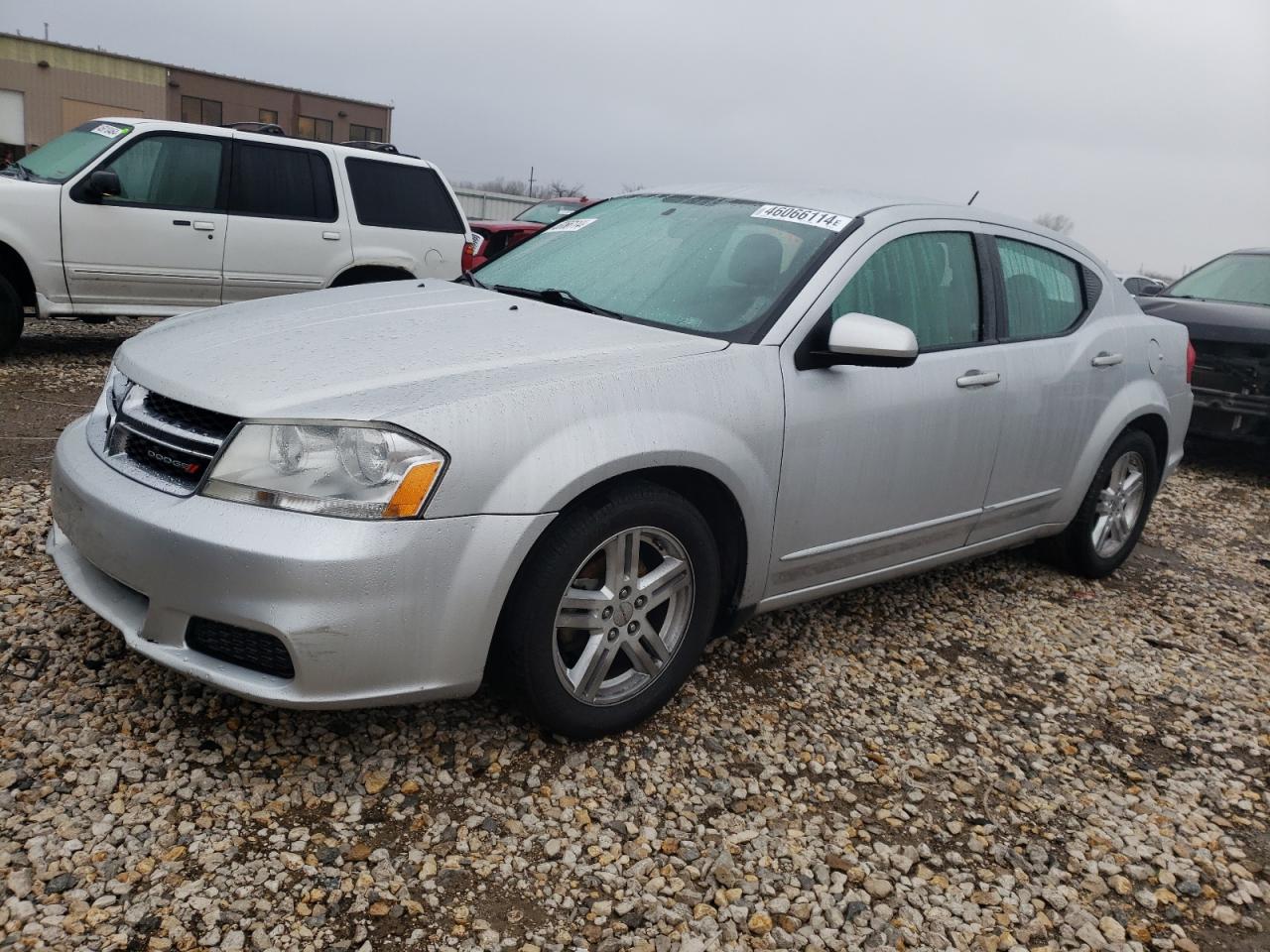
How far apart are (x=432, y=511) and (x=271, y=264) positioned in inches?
234

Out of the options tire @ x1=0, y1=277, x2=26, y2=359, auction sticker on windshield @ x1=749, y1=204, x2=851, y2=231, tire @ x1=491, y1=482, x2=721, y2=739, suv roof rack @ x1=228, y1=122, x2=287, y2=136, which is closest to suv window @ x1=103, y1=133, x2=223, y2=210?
suv roof rack @ x1=228, y1=122, x2=287, y2=136

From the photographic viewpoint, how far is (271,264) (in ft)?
24.8

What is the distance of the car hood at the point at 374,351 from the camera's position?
242 centimetres

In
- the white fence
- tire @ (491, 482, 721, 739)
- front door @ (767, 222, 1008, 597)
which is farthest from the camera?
the white fence

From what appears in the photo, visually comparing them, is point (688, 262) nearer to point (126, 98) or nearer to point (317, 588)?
point (317, 588)

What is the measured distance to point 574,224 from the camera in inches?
157

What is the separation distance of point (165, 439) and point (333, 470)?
0.54 meters

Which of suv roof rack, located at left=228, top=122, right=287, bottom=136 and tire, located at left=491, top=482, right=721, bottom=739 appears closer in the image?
tire, located at left=491, top=482, right=721, bottom=739

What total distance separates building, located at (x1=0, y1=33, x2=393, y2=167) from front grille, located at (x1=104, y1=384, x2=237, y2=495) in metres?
34.2

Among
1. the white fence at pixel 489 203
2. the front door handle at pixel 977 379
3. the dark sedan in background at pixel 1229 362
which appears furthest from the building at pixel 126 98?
the front door handle at pixel 977 379

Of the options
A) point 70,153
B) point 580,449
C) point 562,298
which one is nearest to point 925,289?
point 562,298

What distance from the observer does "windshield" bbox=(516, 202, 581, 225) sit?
42.6ft

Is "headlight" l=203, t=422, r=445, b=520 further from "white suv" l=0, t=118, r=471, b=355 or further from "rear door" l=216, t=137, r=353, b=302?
"rear door" l=216, t=137, r=353, b=302

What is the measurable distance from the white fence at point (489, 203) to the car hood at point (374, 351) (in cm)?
2362
